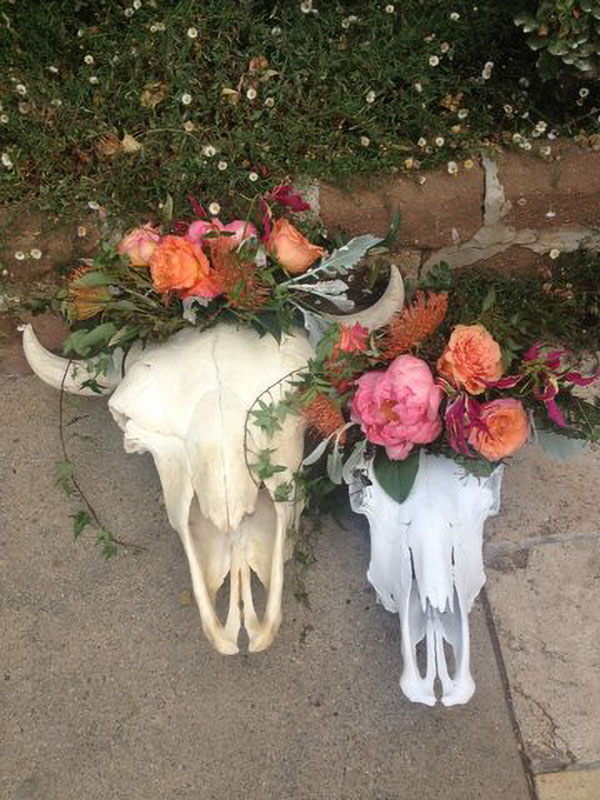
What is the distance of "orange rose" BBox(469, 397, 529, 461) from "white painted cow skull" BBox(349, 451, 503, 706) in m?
0.15

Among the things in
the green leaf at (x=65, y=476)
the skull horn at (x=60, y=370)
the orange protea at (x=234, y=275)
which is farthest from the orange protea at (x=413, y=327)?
the green leaf at (x=65, y=476)

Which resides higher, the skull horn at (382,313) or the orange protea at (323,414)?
the skull horn at (382,313)

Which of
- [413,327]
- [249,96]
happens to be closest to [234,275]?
[413,327]

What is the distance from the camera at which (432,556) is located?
4.58 ft

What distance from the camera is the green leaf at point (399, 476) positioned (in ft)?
4.69

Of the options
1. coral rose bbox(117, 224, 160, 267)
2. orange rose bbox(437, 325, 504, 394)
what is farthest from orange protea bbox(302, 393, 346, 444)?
coral rose bbox(117, 224, 160, 267)

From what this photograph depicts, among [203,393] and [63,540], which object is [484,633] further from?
[63,540]

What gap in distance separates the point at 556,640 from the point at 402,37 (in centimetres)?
139

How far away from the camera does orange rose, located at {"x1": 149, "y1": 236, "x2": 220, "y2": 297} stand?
4.23 ft

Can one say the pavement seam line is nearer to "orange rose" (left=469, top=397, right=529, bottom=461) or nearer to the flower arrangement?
the flower arrangement

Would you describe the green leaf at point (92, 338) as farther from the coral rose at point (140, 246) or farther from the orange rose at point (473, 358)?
the orange rose at point (473, 358)

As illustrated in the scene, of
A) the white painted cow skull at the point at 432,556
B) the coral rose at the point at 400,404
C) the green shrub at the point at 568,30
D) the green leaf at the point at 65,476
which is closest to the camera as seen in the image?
the coral rose at the point at 400,404

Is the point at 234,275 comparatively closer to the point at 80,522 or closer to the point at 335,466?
the point at 335,466

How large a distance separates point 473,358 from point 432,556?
1.21 ft
